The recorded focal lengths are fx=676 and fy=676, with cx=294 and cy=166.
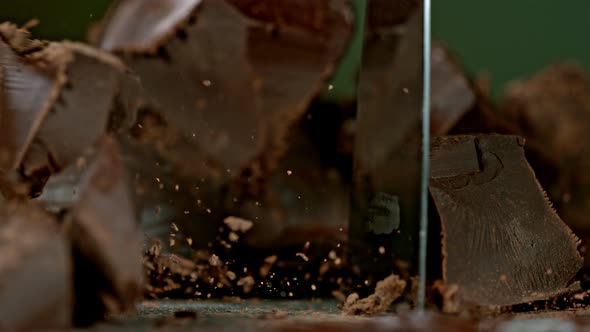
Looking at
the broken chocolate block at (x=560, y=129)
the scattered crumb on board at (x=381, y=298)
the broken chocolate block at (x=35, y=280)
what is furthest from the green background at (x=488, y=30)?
the broken chocolate block at (x=35, y=280)

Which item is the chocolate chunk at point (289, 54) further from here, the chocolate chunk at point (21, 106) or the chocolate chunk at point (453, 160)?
the chocolate chunk at point (21, 106)

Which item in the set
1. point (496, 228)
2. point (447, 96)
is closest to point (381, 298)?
point (496, 228)

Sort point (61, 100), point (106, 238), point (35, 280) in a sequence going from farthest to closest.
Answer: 1. point (61, 100)
2. point (106, 238)
3. point (35, 280)

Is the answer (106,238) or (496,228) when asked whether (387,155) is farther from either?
(106,238)

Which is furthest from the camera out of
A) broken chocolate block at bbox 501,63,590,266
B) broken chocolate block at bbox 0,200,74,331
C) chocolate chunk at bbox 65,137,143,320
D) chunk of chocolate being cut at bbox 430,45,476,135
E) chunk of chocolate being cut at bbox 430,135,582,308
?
broken chocolate block at bbox 501,63,590,266

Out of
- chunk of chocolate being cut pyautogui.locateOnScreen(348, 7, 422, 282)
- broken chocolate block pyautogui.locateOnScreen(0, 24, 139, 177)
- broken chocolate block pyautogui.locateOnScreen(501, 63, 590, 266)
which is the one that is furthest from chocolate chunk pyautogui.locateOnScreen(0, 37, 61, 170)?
broken chocolate block pyautogui.locateOnScreen(501, 63, 590, 266)

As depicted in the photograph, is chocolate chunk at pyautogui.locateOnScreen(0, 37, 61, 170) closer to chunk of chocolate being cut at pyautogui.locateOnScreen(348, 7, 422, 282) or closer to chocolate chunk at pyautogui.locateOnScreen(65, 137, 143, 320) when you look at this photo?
chocolate chunk at pyautogui.locateOnScreen(65, 137, 143, 320)
